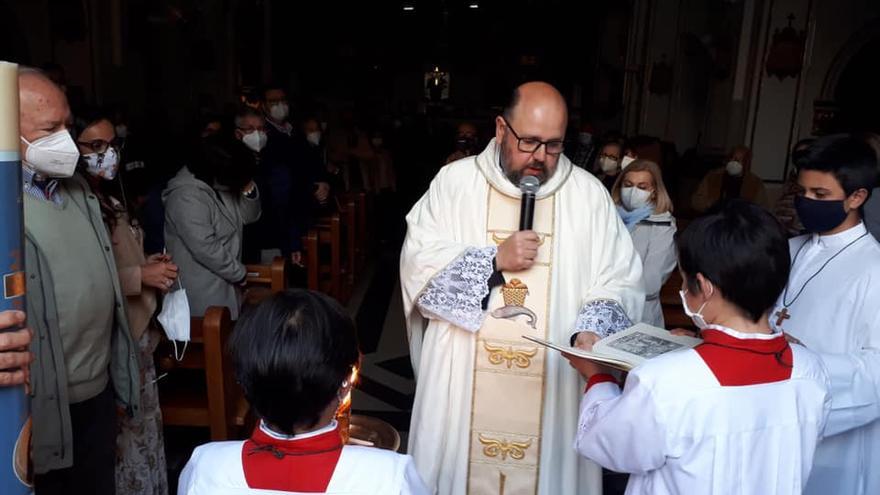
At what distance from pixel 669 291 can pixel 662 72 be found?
8.40 metres

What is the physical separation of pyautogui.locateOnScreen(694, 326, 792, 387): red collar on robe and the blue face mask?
2.46ft

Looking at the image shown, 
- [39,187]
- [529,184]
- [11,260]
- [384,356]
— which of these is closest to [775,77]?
[384,356]

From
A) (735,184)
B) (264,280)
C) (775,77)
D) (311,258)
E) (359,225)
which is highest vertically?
(775,77)

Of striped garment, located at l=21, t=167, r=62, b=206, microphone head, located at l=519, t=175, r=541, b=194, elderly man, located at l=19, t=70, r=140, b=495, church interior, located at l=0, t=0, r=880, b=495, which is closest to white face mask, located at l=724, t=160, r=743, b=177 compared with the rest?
church interior, located at l=0, t=0, r=880, b=495

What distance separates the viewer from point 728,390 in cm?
145

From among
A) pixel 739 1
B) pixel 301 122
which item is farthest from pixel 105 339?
pixel 739 1

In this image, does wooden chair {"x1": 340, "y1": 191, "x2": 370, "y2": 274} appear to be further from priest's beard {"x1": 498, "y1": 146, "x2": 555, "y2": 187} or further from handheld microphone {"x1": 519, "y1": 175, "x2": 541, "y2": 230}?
handheld microphone {"x1": 519, "y1": 175, "x2": 541, "y2": 230}

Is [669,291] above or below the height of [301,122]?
below

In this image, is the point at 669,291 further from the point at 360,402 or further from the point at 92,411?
the point at 92,411

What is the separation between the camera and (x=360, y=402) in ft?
14.0

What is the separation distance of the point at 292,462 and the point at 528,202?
1.14 metres

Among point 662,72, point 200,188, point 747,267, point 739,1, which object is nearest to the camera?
point 747,267

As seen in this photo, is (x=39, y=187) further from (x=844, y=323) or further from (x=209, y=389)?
(x=844, y=323)

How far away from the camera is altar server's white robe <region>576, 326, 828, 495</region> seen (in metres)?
1.45
